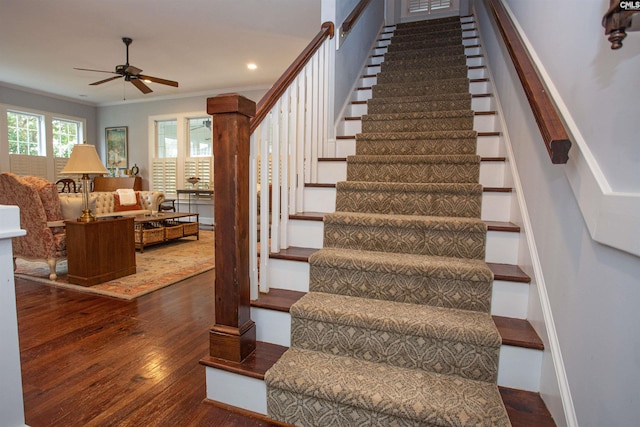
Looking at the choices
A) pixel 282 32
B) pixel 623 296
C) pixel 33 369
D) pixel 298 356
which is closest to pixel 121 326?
pixel 33 369

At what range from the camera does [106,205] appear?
511 cm

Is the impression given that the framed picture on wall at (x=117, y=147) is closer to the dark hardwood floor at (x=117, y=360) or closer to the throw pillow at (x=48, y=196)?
the throw pillow at (x=48, y=196)

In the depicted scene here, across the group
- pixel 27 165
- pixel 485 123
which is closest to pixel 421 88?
pixel 485 123

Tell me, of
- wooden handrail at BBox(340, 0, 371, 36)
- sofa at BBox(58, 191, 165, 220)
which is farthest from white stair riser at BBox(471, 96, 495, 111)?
sofa at BBox(58, 191, 165, 220)

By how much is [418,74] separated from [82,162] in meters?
3.44

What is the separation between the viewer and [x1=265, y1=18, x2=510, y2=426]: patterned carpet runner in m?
1.24

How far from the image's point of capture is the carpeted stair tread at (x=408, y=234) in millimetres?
1735

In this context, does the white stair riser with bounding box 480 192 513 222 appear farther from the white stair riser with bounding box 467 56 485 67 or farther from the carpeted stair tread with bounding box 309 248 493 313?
the white stair riser with bounding box 467 56 485 67

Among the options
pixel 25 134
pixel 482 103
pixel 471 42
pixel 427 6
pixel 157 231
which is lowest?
pixel 157 231

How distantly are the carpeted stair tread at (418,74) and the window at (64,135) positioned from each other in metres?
7.73

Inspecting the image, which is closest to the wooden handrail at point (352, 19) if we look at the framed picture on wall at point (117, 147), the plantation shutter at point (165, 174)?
the plantation shutter at point (165, 174)

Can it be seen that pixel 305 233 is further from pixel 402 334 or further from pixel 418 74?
pixel 418 74

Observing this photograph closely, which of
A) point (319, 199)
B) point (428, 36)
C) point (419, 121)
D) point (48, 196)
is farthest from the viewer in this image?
point (428, 36)

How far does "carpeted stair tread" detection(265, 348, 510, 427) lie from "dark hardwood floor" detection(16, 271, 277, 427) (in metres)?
0.20
